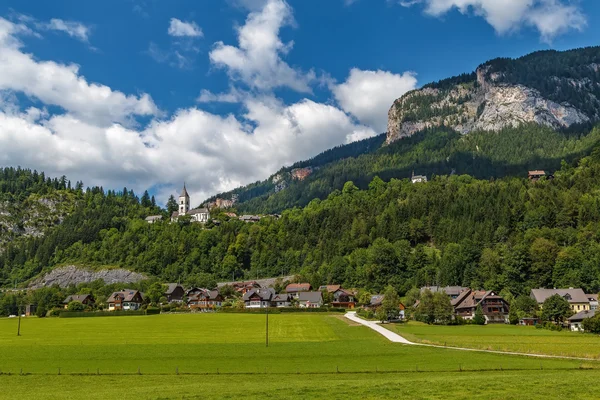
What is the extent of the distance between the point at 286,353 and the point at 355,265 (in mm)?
110994

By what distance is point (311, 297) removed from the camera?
13838 cm

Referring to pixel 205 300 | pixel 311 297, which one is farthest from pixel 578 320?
pixel 205 300

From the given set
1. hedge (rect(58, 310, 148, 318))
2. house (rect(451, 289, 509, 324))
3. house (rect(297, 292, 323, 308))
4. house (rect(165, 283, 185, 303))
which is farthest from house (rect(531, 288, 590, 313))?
house (rect(165, 283, 185, 303))

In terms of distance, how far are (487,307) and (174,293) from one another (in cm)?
8941

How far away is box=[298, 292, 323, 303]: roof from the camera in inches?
5364

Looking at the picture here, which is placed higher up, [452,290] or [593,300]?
[452,290]

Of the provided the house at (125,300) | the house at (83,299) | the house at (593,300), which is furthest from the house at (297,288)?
the house at (593,300)

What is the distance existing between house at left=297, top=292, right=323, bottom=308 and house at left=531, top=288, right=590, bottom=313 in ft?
162

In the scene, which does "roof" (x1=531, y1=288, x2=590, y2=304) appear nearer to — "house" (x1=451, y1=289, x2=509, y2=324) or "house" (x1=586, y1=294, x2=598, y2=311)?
"house" (x1=586, y1=294, x2=598, y2=311)

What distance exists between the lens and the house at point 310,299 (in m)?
135

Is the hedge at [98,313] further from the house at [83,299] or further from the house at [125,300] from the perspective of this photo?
the house at [83,299]

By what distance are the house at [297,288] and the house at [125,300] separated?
40.9m

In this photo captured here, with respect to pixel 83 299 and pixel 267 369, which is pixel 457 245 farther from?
pixel 267 369

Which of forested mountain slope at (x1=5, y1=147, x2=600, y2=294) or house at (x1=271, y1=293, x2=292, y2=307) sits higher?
forested mountain slope at (x1=5, y1=147, x2=600, y2=294)
